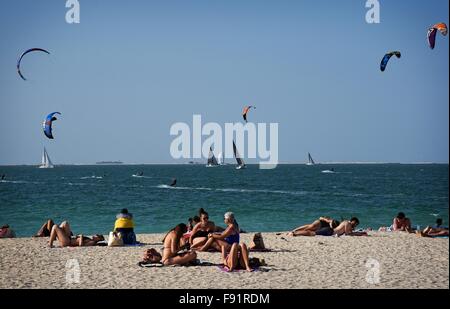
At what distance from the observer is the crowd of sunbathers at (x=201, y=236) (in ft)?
35.1

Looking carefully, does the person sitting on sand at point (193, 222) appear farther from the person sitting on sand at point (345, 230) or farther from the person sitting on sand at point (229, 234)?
the person sitting on sand at point (345, 230)

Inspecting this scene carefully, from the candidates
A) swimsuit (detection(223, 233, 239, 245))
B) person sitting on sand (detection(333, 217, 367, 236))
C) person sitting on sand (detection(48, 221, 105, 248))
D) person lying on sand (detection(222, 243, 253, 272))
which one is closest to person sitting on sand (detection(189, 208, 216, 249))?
swimsuit (detection(223, 233, 239, 245))

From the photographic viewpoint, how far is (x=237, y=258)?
1039 cm

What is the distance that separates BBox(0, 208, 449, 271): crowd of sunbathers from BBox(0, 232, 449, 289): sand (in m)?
0.33

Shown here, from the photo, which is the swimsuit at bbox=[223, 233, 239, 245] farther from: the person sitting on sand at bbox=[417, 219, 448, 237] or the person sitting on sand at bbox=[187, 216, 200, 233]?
the person sitting on sand at bbox=[417, 219, 448, 237]

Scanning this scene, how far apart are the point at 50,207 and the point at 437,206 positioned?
2905cm

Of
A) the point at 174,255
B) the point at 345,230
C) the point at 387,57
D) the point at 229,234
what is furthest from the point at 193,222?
the point at 387,57

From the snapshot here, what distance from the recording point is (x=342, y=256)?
39.9 ft

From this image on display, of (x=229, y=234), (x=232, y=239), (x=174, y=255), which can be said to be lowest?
(x=174, y=255)

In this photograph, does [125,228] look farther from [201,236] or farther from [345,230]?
[345,230]

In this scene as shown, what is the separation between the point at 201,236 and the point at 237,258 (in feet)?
9.25

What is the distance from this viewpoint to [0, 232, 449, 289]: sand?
916cm

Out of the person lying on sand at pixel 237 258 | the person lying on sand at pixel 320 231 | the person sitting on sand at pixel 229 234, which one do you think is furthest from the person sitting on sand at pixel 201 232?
the person lying on sand at pixel 320 231
